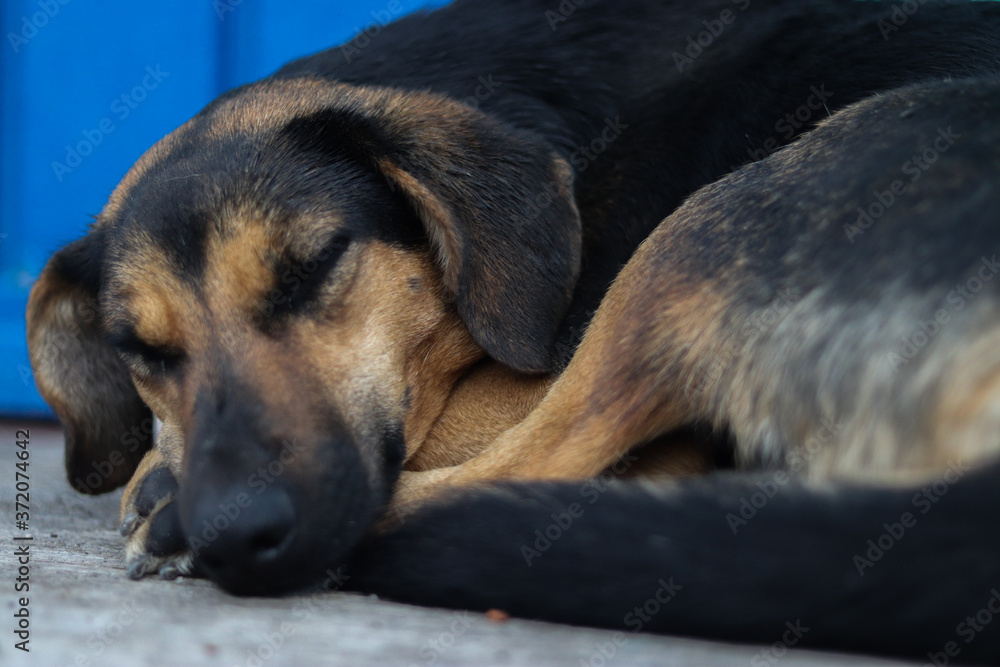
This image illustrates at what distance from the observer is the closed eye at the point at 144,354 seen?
264 centimetres

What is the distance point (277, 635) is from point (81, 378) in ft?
7.12

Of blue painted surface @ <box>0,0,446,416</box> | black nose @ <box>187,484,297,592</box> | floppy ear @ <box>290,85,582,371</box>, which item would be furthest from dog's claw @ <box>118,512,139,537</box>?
blue painted surface @ <box>0,0,446,416</box>

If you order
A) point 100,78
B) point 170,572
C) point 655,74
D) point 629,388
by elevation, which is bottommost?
point 170,572

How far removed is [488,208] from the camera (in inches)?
106

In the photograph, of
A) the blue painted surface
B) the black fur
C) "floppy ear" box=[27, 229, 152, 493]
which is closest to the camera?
the black fur

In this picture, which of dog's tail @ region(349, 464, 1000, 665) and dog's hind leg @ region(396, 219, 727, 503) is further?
dog's hind leg @ region(396, 219, 727, 503)

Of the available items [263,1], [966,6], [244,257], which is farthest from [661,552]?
[263,1]

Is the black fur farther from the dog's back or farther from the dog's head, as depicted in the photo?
the dog's back

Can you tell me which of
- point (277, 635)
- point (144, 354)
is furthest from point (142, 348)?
point (277, 635)

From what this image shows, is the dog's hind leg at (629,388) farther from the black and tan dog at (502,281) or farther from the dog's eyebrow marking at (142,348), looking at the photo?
the dog's eyebrow marking at (142,348)

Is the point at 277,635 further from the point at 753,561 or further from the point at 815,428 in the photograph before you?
the point at 815,428

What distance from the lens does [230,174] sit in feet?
8.72

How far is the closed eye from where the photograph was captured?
2.64m

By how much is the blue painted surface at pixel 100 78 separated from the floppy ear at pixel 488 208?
7.60 feet
